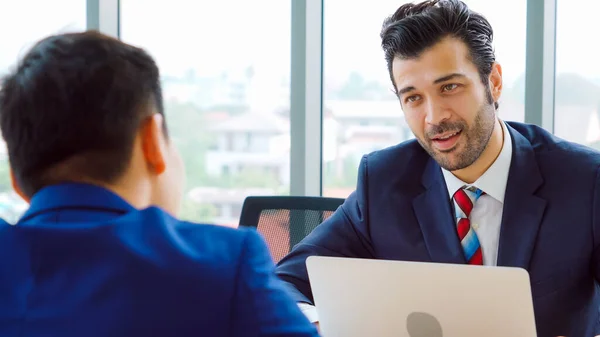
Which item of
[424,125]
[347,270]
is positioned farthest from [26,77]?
[424,125]

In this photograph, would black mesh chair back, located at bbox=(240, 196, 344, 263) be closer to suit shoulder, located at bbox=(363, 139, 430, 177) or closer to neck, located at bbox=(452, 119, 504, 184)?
suit shoulder, located at bbox=(363, 139, 430, 177)

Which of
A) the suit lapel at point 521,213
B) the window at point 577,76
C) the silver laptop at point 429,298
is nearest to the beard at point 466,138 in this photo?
the suit lapel at point 521,213

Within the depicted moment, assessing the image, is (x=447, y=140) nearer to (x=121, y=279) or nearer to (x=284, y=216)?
(x=284, y=216)

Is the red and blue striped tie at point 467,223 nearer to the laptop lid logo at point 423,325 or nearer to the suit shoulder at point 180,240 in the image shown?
the laptop lid logo at point 423,325

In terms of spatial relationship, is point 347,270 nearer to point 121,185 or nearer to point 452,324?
point 452,324

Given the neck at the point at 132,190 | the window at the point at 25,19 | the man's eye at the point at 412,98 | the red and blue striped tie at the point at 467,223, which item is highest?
the window at the point at 25,19

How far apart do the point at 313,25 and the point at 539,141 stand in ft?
5.74

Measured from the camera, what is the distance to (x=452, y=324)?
1.33 meters

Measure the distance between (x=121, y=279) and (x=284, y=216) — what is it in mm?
1647

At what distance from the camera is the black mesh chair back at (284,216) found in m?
2.44

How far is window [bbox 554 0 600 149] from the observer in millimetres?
3438

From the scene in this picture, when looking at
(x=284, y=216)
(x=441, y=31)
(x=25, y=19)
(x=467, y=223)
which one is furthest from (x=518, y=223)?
(x=25, y=19)

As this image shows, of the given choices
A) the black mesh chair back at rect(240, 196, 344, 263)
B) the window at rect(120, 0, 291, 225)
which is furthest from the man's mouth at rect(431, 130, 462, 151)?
the window at rect(120, 0, 291, 225)

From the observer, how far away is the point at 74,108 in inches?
34.9
